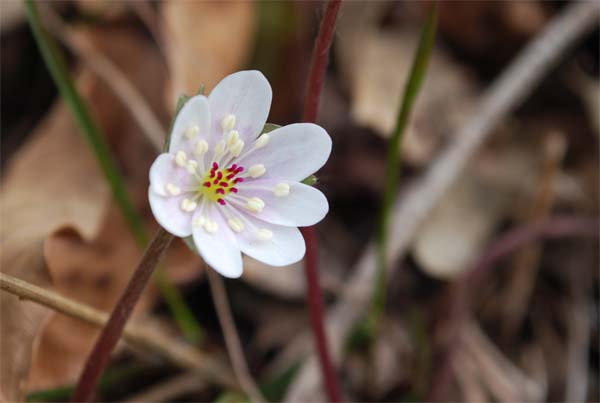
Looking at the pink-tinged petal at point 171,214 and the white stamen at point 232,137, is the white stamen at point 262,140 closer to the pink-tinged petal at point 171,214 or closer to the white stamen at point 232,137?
the white stamen at point 232,137

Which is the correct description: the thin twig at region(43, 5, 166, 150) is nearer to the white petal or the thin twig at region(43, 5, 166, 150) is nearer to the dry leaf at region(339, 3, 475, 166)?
the dry leaf at region(339, 3, 475, 166)

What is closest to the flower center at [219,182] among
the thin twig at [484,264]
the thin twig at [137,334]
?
the thin twig at [137,334]

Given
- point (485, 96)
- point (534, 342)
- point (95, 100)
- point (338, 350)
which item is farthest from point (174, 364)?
point (485, 96)

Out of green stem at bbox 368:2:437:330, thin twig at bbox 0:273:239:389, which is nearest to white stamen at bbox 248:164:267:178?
thin twig at bbox 0:273:239:389

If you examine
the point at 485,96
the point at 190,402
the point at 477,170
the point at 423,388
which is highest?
the point at 485,96

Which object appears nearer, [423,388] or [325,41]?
[325,41]

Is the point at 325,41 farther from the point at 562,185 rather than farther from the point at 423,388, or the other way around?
the point at 562,185

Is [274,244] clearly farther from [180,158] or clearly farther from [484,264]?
[484,264]
